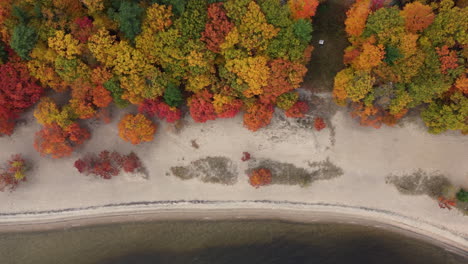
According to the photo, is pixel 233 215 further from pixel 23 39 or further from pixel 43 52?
pixel 23 39

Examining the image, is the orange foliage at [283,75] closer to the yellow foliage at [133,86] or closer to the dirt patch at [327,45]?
the dirt patch at [327,45]

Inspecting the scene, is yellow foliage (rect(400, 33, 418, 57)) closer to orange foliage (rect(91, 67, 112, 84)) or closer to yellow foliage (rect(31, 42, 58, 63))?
orange foliage (rect(91, 67, 112, 84))

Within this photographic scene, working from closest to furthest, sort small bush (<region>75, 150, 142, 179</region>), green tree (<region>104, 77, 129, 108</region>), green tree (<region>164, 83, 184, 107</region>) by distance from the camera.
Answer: green tree (<region>104, 77, 129, 108</region>)
green tree (<region>164, 83, 184, 107</region>)
small bush (<region>75, 150, 142, 179</region>)

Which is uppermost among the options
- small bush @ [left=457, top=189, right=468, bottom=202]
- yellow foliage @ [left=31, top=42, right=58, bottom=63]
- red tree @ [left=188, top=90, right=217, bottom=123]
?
yellow foliage @ [left=31, top=42, right=58, bottom=63]

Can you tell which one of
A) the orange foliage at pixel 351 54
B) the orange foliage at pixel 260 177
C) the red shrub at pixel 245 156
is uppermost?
the orange foliage at pixel 351 54

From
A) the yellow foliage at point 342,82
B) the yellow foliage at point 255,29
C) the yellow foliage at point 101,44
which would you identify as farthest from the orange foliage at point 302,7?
the yellow foliage at point 101,44

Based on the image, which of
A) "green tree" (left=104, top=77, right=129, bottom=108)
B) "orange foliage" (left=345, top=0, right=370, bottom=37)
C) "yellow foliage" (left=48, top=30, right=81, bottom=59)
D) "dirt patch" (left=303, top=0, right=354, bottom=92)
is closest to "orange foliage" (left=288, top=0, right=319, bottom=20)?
"orange foliage" (left=345, top=0, right=370, bottom=37)
